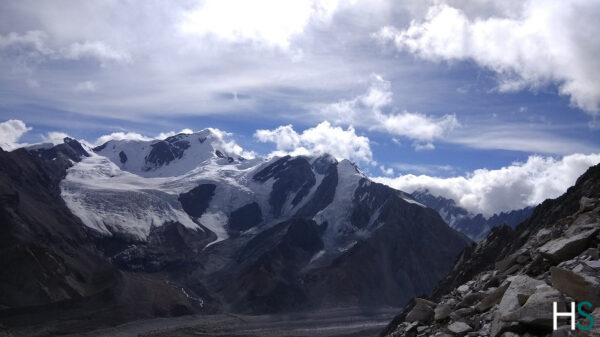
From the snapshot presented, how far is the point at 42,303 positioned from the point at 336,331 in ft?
284

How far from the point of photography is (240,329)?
618 ft

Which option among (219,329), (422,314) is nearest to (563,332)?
(422,314)

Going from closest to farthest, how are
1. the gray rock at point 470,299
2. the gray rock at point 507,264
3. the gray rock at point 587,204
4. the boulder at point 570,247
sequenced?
the boulder at point 570,247, the gray rock at point 470,299, the gray rock at point 507,264, the gray rock at point 587,204

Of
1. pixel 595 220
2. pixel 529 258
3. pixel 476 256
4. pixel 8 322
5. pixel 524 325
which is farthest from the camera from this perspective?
pixel 8 322

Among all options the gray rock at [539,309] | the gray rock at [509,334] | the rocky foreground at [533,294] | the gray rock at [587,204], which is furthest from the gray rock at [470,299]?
the gray rock at [587,204]

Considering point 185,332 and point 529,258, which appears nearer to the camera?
point 529,258

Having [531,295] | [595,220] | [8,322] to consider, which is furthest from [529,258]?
[8,322]

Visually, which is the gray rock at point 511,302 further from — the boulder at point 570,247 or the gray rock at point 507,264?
the gray rock at point 507,264

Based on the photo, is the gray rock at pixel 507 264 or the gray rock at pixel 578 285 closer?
the gray rock at pixel 578 285

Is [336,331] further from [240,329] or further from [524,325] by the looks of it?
[524,325]

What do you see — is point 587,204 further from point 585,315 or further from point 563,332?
point 563,332

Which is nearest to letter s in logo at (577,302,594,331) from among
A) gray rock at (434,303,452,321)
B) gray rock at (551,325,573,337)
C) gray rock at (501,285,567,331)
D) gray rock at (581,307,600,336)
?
gray rock at (581,307,600,336)

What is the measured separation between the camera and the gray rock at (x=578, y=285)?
51.6 ft

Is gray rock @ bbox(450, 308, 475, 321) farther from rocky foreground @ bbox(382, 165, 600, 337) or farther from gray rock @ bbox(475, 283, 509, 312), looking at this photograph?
gray rock @ bbox(475, 283, 509, 312)
